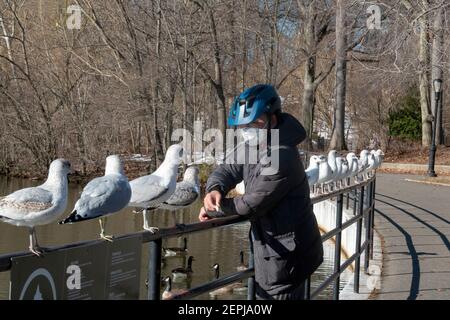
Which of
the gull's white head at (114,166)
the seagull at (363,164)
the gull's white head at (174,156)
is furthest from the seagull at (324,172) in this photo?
the gull's white head at (114,166)

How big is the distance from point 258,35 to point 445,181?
1294 centimetres

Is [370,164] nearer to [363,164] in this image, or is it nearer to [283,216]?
[363,164]

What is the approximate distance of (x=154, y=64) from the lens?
33.7 metres

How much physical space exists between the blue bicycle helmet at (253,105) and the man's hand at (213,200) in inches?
15.6

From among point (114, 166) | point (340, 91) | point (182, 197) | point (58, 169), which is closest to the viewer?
point (58, 169)

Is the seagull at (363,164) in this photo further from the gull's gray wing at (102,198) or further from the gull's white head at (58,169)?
the gull's white head at (58,169)

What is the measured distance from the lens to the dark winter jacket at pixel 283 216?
374cm

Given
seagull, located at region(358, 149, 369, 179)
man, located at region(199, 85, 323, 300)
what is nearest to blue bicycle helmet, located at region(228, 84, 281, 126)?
man, located at region(199, 85, 323, 300)

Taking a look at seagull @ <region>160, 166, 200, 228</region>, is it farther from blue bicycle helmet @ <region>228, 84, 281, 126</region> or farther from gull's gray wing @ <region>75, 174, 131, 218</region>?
blue bicycle helmet @ <region>228, 84, 281, 126</region>

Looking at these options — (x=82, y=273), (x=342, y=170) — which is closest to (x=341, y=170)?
(x=342, y=170)

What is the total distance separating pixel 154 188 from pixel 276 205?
840 mm

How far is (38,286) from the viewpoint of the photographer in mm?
2592

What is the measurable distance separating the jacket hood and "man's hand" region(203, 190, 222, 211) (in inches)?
18.5
